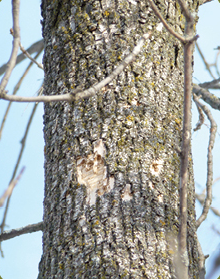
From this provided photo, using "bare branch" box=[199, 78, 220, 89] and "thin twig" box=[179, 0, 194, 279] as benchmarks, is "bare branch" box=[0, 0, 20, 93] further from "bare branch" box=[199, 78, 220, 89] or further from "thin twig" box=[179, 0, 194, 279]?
"bare branch" box=[199, 78, 220, 89]

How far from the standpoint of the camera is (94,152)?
1.26 metres

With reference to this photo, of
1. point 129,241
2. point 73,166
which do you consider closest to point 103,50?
point 73,166

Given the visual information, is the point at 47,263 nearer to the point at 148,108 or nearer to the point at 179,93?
the point at 148,108

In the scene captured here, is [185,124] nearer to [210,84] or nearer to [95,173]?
[95,173]

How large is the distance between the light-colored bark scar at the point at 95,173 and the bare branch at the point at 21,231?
451mm

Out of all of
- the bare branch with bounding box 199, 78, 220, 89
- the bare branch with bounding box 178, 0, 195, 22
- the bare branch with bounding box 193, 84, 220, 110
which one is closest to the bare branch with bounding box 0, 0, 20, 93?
the bare branch with bounding box 178, 0, 195, 22

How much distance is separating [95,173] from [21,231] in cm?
58

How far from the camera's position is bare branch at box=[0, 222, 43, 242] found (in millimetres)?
1590

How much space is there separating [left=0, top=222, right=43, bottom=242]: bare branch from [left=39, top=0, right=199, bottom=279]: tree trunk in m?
0.32

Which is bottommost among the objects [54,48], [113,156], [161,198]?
[161,198]

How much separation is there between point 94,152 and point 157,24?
606 millimetres

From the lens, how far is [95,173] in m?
1.25

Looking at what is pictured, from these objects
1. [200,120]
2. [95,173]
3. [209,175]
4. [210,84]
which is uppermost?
[210,84]

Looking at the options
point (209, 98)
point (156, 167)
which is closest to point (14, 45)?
point (156, 167)
